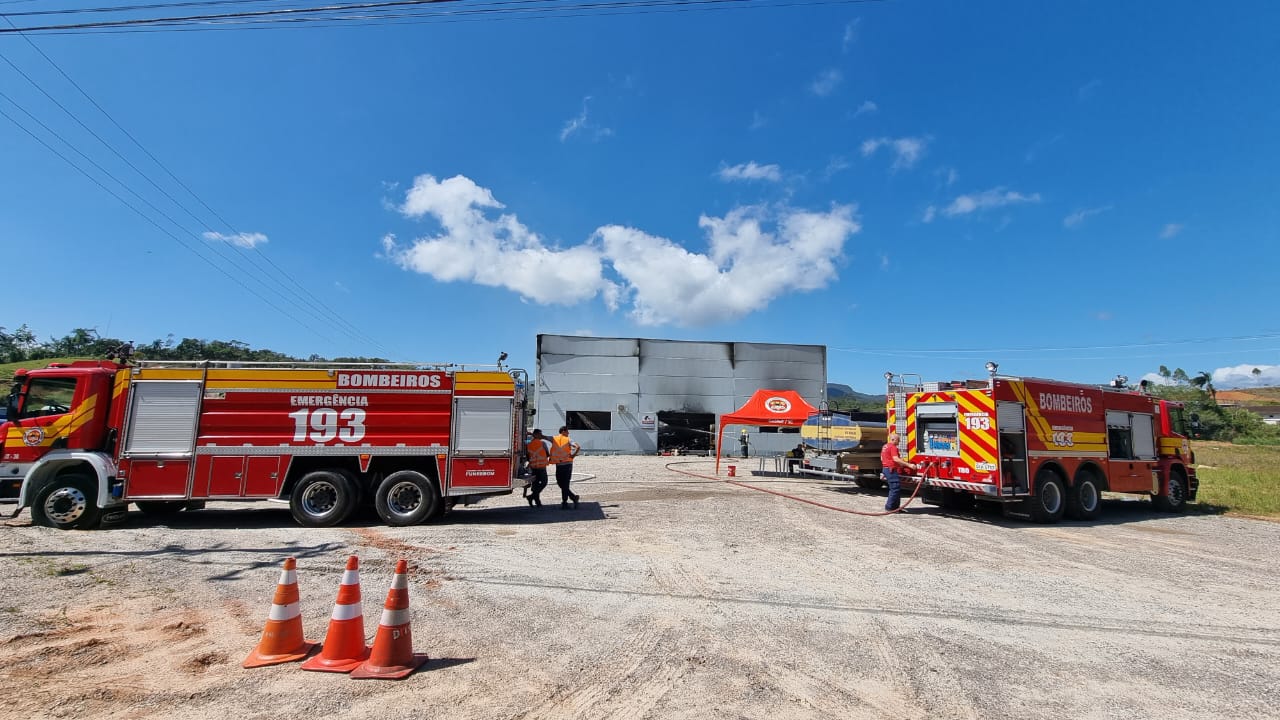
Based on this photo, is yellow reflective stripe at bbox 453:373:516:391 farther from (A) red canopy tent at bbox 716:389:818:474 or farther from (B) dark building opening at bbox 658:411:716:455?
(B) dark building opening at bbox 658:411:716:455

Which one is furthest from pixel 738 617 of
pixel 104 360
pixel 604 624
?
pixel 104 360

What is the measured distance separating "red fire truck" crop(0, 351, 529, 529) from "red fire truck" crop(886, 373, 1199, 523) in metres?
8.43

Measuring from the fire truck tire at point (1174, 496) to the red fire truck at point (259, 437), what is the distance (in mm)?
14414

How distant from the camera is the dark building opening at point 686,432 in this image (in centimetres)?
3172

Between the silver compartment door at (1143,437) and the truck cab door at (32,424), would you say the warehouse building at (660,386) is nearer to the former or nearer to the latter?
the silver compartment door at (1143,437)

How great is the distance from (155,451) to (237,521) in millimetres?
1678

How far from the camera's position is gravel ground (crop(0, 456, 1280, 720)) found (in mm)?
3639

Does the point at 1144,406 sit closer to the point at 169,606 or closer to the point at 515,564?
the point at 515,564

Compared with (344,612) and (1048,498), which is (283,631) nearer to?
(344,612)

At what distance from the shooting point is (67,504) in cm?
893

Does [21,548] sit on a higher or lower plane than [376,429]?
lower

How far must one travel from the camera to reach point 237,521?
1003cm

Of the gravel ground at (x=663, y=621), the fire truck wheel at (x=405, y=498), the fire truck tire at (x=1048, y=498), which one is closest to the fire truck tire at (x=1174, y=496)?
the gravel ground at (x=663, y=621)

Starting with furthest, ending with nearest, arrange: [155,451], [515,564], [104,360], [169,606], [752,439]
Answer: [752,439]
[104,360]
[155,451]
[515,564]
[169,606]
